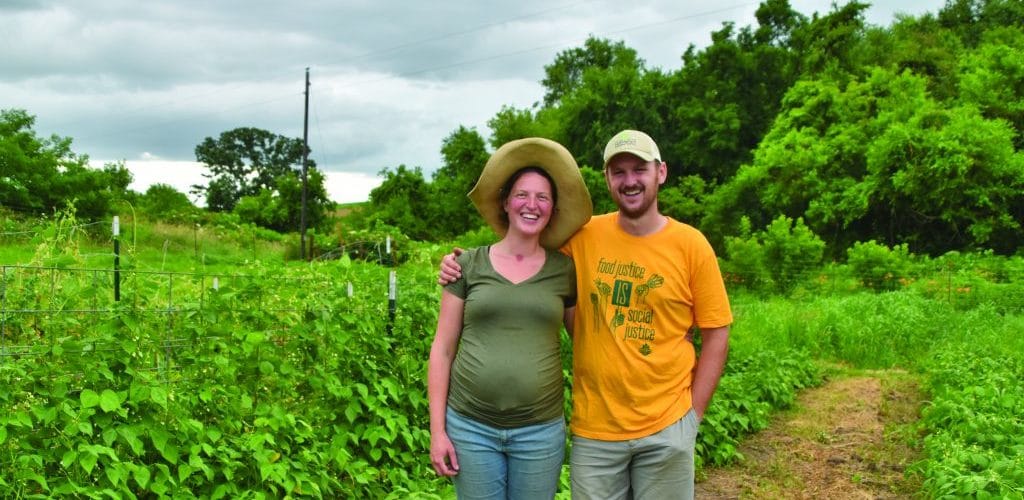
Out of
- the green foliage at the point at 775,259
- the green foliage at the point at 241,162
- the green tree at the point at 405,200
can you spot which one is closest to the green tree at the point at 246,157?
the green foliage at the point at 241,162

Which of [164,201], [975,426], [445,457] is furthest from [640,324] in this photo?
[164,201]

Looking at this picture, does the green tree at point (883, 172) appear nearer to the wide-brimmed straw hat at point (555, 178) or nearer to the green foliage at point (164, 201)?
the wide-brimmed straw hat at point (555, 178)

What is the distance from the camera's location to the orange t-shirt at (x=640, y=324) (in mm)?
2506

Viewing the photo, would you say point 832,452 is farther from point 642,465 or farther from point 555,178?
point 555,178

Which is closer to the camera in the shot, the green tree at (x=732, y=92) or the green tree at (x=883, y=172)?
the green tree at (x=883, y=172)

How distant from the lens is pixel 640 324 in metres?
2.53

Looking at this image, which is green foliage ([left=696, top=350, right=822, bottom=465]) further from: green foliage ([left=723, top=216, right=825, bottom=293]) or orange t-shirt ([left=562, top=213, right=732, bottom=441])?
green foliage ([left=723, top=216, right=825, bottom=293])

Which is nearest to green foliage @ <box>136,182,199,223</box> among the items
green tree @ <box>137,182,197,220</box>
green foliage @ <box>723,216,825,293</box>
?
green tree @ <box>137,182,197,220</box>

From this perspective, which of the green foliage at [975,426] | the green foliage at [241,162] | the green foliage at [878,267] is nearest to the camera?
the green foliage at [975,426]

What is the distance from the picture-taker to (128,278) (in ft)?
14.3

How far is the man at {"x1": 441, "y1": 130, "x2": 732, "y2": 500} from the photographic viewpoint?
98.9 inches

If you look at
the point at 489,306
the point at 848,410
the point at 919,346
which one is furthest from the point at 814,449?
the point at 919,346

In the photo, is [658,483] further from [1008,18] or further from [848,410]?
[1008,18]

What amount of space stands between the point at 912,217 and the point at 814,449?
19105mm
